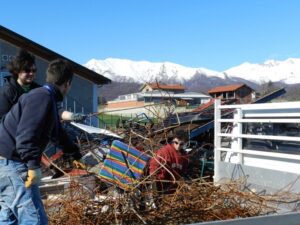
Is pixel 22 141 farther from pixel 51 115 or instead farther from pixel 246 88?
pixel 246 88

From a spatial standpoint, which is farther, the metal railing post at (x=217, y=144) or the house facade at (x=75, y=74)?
the house facade at (x=75, y=74)

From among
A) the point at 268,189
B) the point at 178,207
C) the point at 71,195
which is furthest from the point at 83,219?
the point at 268,189

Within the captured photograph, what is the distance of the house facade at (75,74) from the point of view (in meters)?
16.3

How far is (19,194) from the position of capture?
2.70 m

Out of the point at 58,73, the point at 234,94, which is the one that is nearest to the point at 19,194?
the point at 58,73

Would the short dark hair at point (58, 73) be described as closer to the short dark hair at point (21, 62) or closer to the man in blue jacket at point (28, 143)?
the man in blue jacket at point (28, 143)

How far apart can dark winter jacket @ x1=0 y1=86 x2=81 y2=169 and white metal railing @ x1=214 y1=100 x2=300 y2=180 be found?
1.92m

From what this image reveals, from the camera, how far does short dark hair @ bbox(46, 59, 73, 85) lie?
2752 millimetres

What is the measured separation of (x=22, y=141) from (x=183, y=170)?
2.42 meters

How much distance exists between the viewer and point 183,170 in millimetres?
4656

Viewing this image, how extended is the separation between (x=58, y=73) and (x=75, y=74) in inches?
601

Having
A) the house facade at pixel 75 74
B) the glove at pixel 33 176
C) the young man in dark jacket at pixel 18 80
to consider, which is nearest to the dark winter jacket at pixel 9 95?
the young man in dark jacket at pixel 18 80

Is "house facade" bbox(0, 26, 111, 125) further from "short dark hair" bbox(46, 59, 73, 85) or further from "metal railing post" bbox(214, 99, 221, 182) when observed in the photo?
"short dark hair" bbox(46, 59, 73, 85)

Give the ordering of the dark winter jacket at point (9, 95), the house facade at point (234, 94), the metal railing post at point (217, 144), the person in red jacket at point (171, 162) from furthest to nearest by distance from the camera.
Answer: the house facade at point (234, 94)
the metal railing post at point (217, 144)
the person in red jacket at point (171, 162)
the dark winter jacket at point (9, 95)
